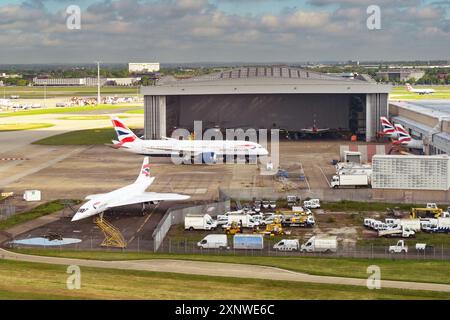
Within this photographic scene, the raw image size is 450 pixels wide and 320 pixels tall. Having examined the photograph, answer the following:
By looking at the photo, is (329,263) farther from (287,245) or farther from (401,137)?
(401,137)

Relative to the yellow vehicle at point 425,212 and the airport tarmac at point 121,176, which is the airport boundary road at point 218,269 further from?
the yellow vehicle at point 425,212

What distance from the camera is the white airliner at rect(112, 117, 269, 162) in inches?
4390

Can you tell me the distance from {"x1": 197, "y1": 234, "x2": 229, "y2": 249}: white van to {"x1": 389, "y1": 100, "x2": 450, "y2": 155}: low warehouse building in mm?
47534

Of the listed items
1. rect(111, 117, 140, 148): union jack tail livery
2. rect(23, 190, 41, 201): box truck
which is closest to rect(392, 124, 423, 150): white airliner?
rect(111, 117, 140, 148): union jack tail livery

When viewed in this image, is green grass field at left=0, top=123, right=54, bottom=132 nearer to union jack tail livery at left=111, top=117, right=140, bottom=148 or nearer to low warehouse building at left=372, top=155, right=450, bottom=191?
union jack tail livery at left=111, top=117, right=140, bottom=148

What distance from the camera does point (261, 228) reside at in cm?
6638

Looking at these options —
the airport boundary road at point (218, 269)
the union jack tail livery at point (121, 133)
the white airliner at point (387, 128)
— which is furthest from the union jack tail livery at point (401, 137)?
the airport boundary road at point (218, 269)

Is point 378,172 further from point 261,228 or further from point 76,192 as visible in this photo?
point 76,192

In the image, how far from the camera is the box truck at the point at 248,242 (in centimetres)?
5875

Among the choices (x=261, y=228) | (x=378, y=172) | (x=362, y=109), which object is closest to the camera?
(x=261, y=228)

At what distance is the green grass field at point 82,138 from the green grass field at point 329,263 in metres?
83.3

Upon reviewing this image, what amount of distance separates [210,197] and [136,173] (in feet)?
70.1

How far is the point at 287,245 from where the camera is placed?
191 feet
